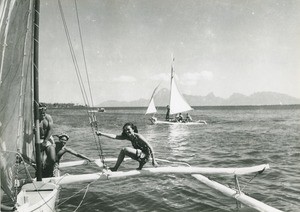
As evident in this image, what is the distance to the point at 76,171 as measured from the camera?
15.6 meters

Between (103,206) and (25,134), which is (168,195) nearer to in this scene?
(103,206)

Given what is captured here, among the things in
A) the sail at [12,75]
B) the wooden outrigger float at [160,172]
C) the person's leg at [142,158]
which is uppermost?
Answer: the sail at [12,75]

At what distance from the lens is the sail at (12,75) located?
6.41 metres

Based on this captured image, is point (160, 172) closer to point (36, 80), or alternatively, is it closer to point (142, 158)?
point (142, 158)

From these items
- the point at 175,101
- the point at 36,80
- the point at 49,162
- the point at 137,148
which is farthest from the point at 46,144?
the point at 175,101

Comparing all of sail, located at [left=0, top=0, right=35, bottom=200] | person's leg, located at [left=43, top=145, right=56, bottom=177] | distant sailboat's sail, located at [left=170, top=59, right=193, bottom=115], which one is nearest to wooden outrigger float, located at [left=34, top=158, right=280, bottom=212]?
person's leg, located at [left=43, top=145, right=56, bottom=177]

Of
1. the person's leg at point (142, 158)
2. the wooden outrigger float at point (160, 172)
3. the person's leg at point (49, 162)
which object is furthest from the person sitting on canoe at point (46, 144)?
the person's leg at point (142, 158)

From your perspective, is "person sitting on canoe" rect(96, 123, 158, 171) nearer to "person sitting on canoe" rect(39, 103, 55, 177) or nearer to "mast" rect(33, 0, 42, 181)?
"person sitting on canoe" rect(39, 103, 55, 177)

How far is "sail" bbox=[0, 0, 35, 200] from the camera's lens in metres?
6.41

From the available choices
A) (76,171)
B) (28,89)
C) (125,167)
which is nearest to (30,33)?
(28,89)

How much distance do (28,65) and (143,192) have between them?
22.0 ft

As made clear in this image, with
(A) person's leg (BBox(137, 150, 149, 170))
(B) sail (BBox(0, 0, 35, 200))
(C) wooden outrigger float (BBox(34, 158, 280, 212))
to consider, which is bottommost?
(C) wooden outrigger float (BBox(34, 158, 280, 212))

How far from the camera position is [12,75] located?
699 centimetres

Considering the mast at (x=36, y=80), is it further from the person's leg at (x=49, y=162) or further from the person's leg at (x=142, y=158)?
the person's leg at (x=142, y=158)
